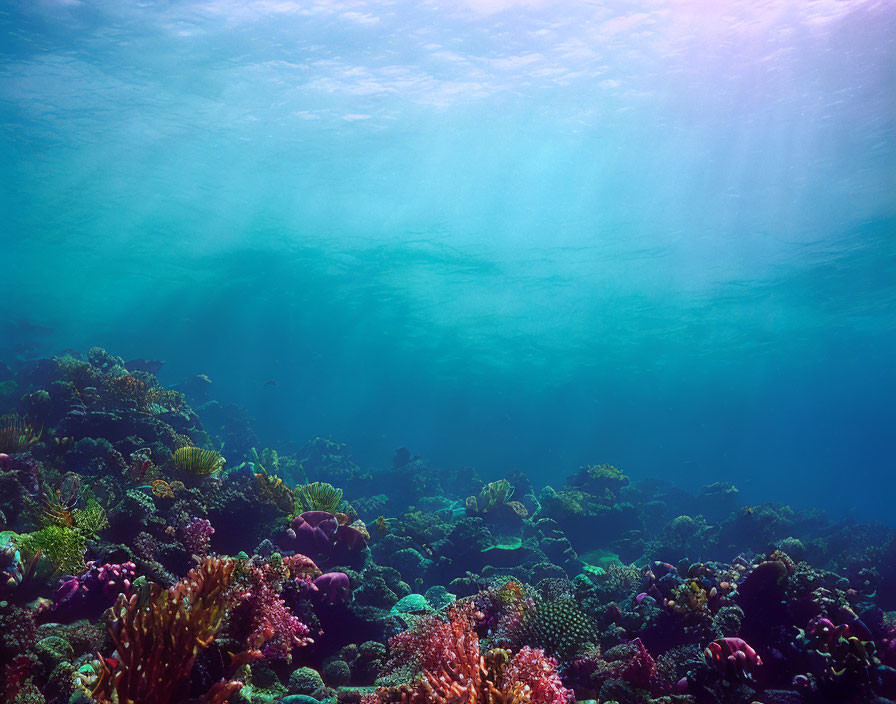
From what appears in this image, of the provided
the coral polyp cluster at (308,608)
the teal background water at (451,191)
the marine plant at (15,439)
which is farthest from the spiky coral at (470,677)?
the teal background water at (451,191)

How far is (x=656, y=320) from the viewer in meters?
46.4

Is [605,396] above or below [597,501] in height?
below

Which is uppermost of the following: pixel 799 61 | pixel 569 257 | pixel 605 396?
pixel 799 61

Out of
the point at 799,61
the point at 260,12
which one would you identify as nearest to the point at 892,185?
the point at 799,61

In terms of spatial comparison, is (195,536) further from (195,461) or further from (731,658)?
(731,658)

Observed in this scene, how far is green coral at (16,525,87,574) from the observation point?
5.30 metres

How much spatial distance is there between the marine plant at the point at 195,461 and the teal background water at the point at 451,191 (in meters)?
15.3

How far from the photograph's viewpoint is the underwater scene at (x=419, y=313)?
4.88 meters

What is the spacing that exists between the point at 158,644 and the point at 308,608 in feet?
11.3

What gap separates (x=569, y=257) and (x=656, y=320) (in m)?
15.4

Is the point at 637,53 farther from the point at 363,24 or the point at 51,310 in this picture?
the point at 51,310

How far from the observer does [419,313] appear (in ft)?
154

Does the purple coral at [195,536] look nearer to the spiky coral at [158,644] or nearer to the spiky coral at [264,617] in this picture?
the spiky coral at [264,617]

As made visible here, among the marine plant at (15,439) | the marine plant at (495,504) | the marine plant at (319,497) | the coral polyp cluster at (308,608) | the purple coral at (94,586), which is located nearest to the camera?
the coral polyp cluster at (308,608)
